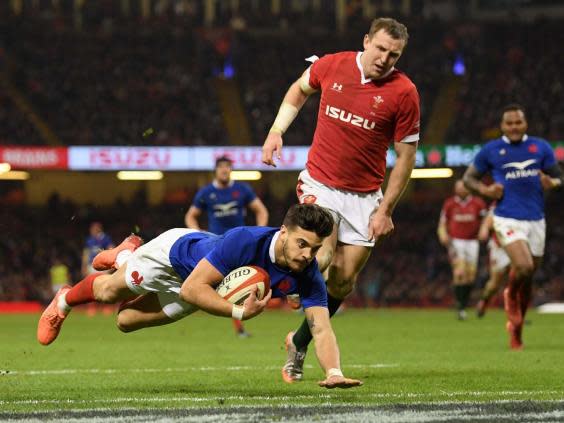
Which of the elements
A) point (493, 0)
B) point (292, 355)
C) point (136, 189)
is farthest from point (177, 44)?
point (292, 355)

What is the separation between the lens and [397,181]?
7.58 metres

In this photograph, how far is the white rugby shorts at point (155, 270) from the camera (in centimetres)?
702

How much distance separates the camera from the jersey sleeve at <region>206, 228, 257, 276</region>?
6219mm

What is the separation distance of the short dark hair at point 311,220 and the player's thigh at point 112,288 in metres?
1.70

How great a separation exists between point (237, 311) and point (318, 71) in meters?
2.67

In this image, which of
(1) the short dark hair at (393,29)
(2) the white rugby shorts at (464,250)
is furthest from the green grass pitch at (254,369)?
(2) the white rugby shorts at (464,250)

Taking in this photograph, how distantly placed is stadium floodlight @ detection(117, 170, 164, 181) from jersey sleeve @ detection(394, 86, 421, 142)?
76.6 feet

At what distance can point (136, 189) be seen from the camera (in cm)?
3359

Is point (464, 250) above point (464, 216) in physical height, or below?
below

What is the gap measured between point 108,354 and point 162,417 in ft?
17.9

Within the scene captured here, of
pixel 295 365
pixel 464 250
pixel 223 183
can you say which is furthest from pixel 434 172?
pixel 295 365

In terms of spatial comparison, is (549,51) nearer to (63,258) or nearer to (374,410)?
(63,258)

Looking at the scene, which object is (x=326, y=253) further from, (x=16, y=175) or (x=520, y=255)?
(x=16, y=175)

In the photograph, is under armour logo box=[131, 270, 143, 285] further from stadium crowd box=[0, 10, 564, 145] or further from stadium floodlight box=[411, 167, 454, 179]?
stadium floodlight box=[411, 167, 454, 179]
